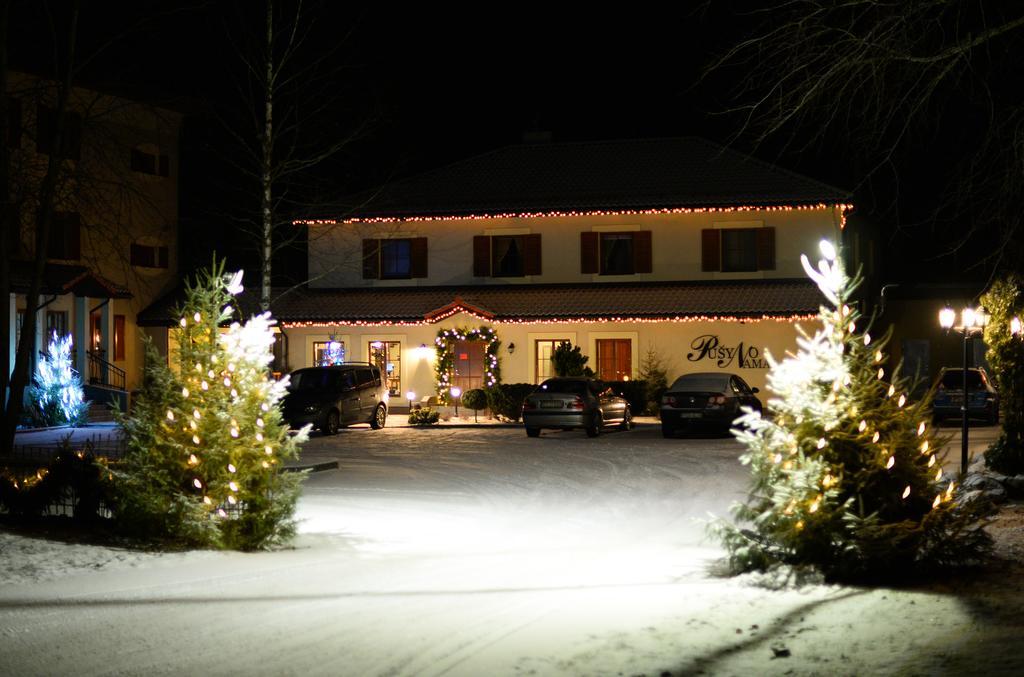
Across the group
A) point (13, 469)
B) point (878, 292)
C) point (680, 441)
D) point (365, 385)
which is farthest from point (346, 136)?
point (878, 292)

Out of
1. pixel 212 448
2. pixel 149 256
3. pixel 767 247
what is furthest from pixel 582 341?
pixel 212 448

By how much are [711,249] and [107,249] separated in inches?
840

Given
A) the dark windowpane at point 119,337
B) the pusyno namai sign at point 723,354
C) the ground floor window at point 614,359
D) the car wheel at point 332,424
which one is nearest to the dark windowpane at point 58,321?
the dark windowpane at point 119,337

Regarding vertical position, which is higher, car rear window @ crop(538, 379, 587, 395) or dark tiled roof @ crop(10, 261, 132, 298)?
dark tiled roof @ crop(10, 261, 132, 298)

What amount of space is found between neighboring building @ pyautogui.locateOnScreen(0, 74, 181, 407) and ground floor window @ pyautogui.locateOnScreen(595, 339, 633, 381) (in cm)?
1429

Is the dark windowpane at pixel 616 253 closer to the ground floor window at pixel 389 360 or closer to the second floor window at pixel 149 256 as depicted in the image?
the ground floor window at pixel 389 360

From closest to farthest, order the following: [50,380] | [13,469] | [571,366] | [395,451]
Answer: [13,469]
[395,451]
[50,380]
[571,366]

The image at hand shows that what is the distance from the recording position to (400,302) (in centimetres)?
4050

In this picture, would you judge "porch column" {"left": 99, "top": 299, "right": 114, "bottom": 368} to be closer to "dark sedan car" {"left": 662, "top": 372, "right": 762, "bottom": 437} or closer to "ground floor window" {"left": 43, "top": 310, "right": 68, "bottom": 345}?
"ground floor window" {"left": 43, "top": 310, "right": 68, "bottom": 345}

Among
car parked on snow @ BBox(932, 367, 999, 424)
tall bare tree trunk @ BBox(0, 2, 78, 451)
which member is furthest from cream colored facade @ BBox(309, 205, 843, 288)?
tall bare tree trunk @ BBox(0, 2, 78, 451)

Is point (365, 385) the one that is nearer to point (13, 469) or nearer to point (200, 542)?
point (13, 469)

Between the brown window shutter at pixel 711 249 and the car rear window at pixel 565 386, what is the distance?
1096 centimetres

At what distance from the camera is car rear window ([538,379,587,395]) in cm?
2928

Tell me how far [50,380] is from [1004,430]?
77.5 ft
